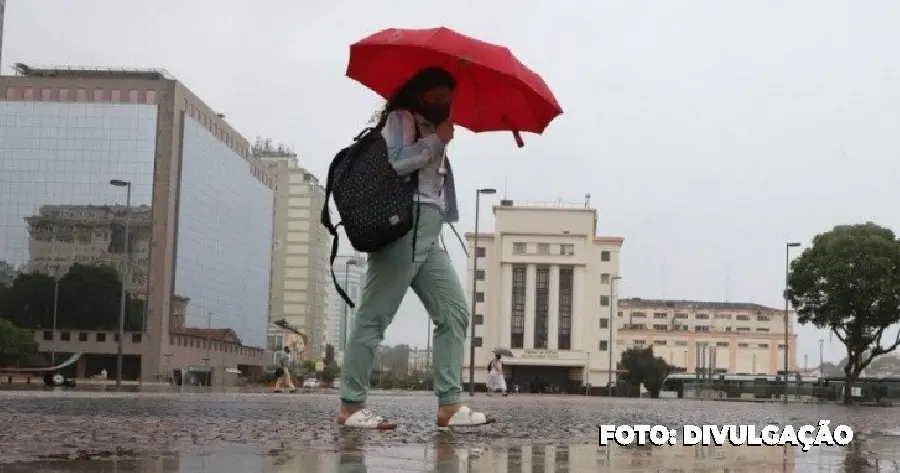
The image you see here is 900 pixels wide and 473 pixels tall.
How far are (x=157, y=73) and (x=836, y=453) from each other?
98539 millimetres

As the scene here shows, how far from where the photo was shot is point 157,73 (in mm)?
98750

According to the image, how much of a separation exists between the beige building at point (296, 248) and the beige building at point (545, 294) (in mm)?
66058

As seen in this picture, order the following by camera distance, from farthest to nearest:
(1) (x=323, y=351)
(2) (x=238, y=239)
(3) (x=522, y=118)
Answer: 1. (1) (x=323, y=351)
2. (2) (x=238, y=239)
3. (3) (x=522, y=118)

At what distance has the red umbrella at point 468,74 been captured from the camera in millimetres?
5984

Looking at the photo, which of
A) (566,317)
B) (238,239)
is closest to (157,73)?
(238,239)

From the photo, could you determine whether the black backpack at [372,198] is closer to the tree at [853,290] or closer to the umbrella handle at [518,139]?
the umbrella handle at [518,139]

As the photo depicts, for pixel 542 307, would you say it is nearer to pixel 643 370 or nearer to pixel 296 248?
pixel 643 370

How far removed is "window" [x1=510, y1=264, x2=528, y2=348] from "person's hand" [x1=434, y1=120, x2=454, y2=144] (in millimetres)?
102606

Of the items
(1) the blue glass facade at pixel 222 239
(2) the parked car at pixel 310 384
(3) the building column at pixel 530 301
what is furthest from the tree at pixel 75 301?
(3) the building column at pixel 530 301

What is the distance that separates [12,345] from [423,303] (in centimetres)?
6448

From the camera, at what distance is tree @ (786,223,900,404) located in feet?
157

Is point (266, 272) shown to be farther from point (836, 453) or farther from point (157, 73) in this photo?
point (836, 453)

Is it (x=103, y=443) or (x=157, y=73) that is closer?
(x=103, y=443)

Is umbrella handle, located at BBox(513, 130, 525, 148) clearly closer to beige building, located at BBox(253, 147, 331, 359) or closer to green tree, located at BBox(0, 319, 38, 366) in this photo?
green tree, located at BBox(0, 319, 38, 366)
